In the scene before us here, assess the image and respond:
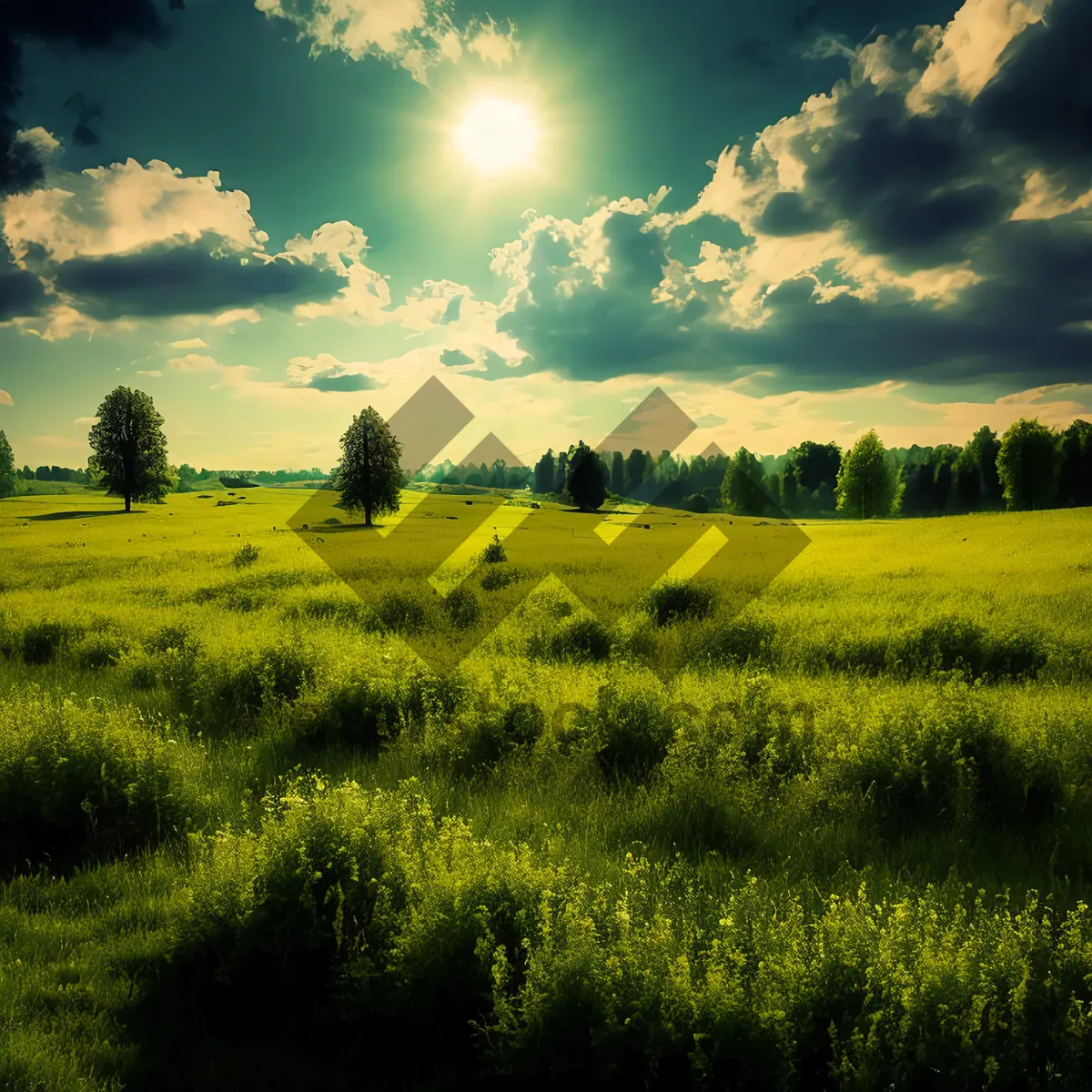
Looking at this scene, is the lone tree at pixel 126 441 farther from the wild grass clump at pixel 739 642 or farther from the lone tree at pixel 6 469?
the wild grass clump at pixel 739 642

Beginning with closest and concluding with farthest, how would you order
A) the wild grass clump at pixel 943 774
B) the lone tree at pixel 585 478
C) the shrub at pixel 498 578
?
the wild grass clump at pixel 943 774 → the shrub at pixel 498 578 → the lone tree at pixel 585 478

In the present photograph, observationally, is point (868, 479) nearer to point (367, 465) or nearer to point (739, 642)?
point (367, 465)

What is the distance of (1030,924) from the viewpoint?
3.86 meters

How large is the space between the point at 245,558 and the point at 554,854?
2285 centimetres

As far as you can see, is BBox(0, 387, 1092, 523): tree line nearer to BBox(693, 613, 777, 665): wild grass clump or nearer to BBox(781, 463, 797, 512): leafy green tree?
BBox(781, 463, 797, 512): leafy green tree

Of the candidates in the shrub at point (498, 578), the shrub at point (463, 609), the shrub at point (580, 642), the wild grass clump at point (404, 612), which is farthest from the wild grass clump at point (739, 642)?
the shrub at point (498, 578)

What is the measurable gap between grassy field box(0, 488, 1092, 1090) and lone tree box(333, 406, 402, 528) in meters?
37.6

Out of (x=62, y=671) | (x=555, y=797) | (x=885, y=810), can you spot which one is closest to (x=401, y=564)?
(x=62, y=671)

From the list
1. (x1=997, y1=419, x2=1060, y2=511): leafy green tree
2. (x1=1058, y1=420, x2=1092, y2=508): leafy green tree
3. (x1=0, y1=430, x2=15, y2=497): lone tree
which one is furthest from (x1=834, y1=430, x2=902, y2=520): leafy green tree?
(x1=0, y1=430, x2=15, y2=497): lone tree

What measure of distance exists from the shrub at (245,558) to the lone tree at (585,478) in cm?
4110

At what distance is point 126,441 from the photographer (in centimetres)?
6119

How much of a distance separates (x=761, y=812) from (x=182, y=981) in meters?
4.98

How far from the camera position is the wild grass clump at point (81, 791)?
20.5ft

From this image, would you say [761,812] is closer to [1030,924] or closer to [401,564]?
[1030,924]
